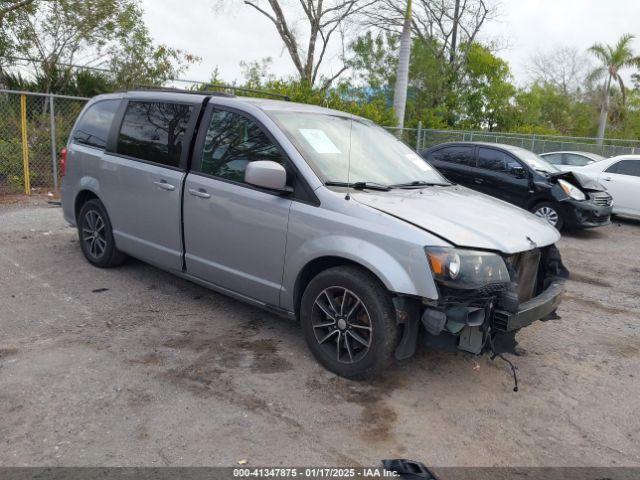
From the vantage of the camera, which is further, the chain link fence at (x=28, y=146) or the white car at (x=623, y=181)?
the white car at (x=623, y=181)

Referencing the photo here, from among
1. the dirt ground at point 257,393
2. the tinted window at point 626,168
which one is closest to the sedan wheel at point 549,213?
the tinted window at point 626,168

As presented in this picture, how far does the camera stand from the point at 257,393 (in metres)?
3.56

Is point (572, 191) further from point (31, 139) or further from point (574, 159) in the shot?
point (31, 139)

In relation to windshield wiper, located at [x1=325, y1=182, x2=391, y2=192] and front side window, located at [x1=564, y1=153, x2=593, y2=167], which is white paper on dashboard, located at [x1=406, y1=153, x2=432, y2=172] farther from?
front side window, located at [x1=564, y1=153, x2=593, y2=167]

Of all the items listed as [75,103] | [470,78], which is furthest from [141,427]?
[470,78]

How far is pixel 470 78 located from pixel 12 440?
98.2 ft

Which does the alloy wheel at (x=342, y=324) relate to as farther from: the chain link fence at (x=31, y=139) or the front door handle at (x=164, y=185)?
the chain link fence at (x=31, y=139)

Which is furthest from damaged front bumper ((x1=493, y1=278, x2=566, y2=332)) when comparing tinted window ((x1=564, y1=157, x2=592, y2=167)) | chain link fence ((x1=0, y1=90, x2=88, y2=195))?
tinted window ((x1=564, y1=157, x2=592, y2=167))

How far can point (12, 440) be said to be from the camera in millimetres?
2949

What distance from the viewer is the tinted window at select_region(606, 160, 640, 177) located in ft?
37.0

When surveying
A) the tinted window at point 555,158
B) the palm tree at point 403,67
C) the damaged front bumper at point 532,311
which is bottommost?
the damaged front bumper at point 532,311

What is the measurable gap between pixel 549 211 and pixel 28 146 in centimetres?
968

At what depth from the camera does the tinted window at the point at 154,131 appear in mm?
4840

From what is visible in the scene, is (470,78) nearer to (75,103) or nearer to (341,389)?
(75,103)
